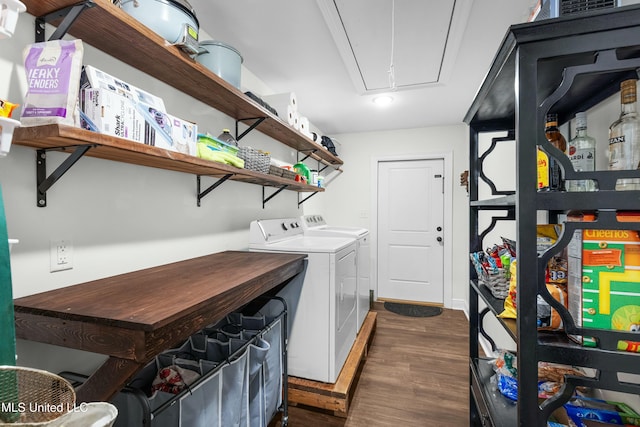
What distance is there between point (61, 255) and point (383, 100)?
2.68 meters

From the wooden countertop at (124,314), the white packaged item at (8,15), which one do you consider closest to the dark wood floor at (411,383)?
the wooden countertop at (124,314)

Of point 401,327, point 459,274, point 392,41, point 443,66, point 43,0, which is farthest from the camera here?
point 459,274

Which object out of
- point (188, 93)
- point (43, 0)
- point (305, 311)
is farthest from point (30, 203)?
point (305, 311)

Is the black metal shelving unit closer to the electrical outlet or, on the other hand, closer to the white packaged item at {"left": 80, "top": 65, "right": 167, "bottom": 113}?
the white packaged item at {"left": 80, "top": 65, "right": 167, "bottom": 113}

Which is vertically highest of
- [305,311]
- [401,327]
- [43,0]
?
[43,0]

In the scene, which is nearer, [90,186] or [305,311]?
[90,186]

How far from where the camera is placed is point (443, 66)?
2172 millimetres

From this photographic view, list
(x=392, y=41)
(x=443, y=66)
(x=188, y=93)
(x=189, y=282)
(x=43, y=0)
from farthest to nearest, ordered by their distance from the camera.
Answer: (x=443, y=66) → (x=392, y=41) → (x=188, y=93) → (x=189, y=282) → (x=43, y=0)

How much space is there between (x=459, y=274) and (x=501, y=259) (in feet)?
9.06

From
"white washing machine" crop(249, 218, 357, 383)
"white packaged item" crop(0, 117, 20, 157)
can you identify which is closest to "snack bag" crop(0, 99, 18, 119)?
"white packaged item" crop(0, 117, 20, 157)

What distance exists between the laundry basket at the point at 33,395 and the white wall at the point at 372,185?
297 cm

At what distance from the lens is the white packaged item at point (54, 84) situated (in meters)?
0.81

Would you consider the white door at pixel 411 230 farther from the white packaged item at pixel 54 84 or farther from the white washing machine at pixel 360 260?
the white packaged item at pixel 54 84

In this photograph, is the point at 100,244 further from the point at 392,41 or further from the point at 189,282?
the point at 392,41
